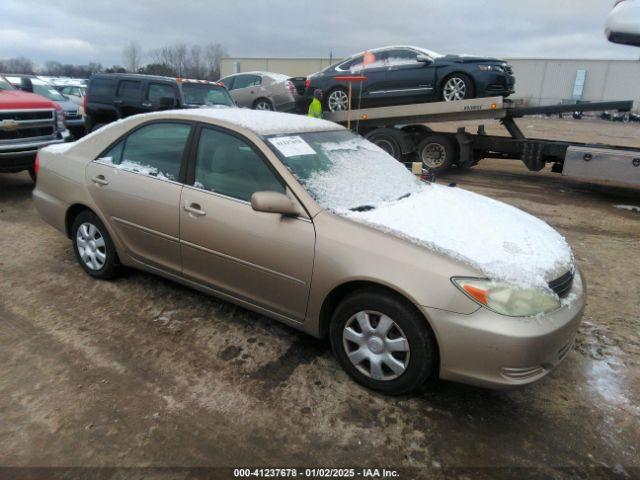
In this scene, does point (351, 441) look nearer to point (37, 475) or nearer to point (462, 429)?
point (462, 429)

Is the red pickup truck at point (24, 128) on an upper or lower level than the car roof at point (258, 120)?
lower

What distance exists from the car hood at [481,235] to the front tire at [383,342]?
376 mm

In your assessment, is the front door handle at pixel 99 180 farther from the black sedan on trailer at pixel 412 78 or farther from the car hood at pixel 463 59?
the car hood at pixel 463 59

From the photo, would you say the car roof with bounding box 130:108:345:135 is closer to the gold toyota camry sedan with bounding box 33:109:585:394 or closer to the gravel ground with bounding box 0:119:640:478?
the gold toyota camry sedan with bounding box 33:109:585:394

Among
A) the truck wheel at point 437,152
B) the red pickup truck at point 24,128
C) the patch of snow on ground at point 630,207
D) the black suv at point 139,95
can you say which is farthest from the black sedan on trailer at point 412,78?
the red pickup truck at point 24,128

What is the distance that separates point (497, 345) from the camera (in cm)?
237

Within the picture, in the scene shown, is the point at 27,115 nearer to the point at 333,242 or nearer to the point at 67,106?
the point at 67,106

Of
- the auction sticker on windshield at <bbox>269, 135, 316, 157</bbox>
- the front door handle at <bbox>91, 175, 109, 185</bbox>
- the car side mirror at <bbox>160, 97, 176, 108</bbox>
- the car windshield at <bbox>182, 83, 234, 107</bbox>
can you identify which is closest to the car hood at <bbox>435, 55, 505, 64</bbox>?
the car windshield at <bbox>182, 83, 234, 107</bbox>

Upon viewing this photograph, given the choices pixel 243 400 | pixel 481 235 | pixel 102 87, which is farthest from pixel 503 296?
pixel 102 87

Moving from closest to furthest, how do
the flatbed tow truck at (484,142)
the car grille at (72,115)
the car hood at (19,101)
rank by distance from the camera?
the car hood at (19,101)
the flatbed tow truck at (484,142)
the car grille at (72,115)

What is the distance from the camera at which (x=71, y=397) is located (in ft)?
8.79

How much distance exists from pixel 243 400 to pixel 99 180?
7.64 ft

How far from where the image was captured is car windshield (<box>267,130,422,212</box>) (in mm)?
3051

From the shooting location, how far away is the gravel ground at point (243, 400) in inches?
92.4
